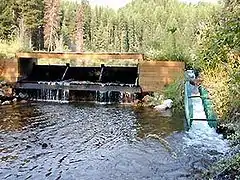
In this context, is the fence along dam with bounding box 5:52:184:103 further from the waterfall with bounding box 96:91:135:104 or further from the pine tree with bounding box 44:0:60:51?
the pine tree with bounding box 44:0:60:51

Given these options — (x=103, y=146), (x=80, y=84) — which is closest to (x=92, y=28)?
(x=80, y=84)

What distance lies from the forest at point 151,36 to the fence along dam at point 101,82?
0.67m

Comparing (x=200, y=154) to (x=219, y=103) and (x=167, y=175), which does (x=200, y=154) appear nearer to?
(x=167, y=175)

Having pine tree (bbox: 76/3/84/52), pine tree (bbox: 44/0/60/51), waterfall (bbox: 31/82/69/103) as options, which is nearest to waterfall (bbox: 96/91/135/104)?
waterfall (bbox: 31/82/69/103)

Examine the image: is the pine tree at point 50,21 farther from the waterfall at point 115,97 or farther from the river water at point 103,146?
the river water at point 103,146

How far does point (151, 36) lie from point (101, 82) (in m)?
30.2

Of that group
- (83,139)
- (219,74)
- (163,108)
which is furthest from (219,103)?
(163,108)

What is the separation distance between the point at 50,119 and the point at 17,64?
5.22 metres

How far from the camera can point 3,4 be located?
97.0ft

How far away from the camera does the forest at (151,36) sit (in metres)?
7.70

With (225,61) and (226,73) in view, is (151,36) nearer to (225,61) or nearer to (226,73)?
(225,61)

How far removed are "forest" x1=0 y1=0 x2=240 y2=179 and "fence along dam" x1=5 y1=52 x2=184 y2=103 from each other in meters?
0.67

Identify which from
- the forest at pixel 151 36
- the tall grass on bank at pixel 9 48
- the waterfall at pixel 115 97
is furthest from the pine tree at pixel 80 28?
the waterfall at pixel 115 97

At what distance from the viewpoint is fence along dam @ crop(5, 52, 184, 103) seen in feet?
47.0
